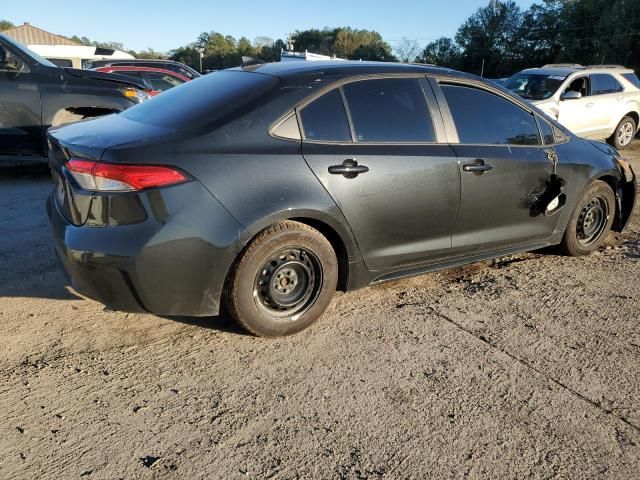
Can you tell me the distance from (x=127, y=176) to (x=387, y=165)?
1.58m

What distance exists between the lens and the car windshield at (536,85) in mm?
10505

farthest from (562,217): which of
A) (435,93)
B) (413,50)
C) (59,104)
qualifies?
(413,50)

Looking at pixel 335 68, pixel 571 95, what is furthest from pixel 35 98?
pixel 571 95

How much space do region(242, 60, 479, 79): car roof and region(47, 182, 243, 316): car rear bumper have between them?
1120mm

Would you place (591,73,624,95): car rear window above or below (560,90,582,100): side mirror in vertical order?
above

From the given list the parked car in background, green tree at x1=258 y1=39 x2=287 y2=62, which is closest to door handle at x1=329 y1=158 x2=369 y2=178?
the parked car in background

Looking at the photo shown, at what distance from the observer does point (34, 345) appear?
315 centimetres

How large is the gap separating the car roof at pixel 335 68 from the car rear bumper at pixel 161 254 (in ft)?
3.68

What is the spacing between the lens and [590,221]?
4855mm

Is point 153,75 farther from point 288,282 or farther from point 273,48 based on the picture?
point 273,48

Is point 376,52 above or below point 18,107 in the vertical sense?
above

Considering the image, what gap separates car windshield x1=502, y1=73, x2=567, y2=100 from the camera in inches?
414

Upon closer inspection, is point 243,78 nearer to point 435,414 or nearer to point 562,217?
point 435,414

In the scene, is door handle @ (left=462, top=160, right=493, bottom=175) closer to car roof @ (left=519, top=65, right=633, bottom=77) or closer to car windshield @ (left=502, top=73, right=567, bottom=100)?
car windshield @ (left=502, top=73, right=567, bottom=100)
